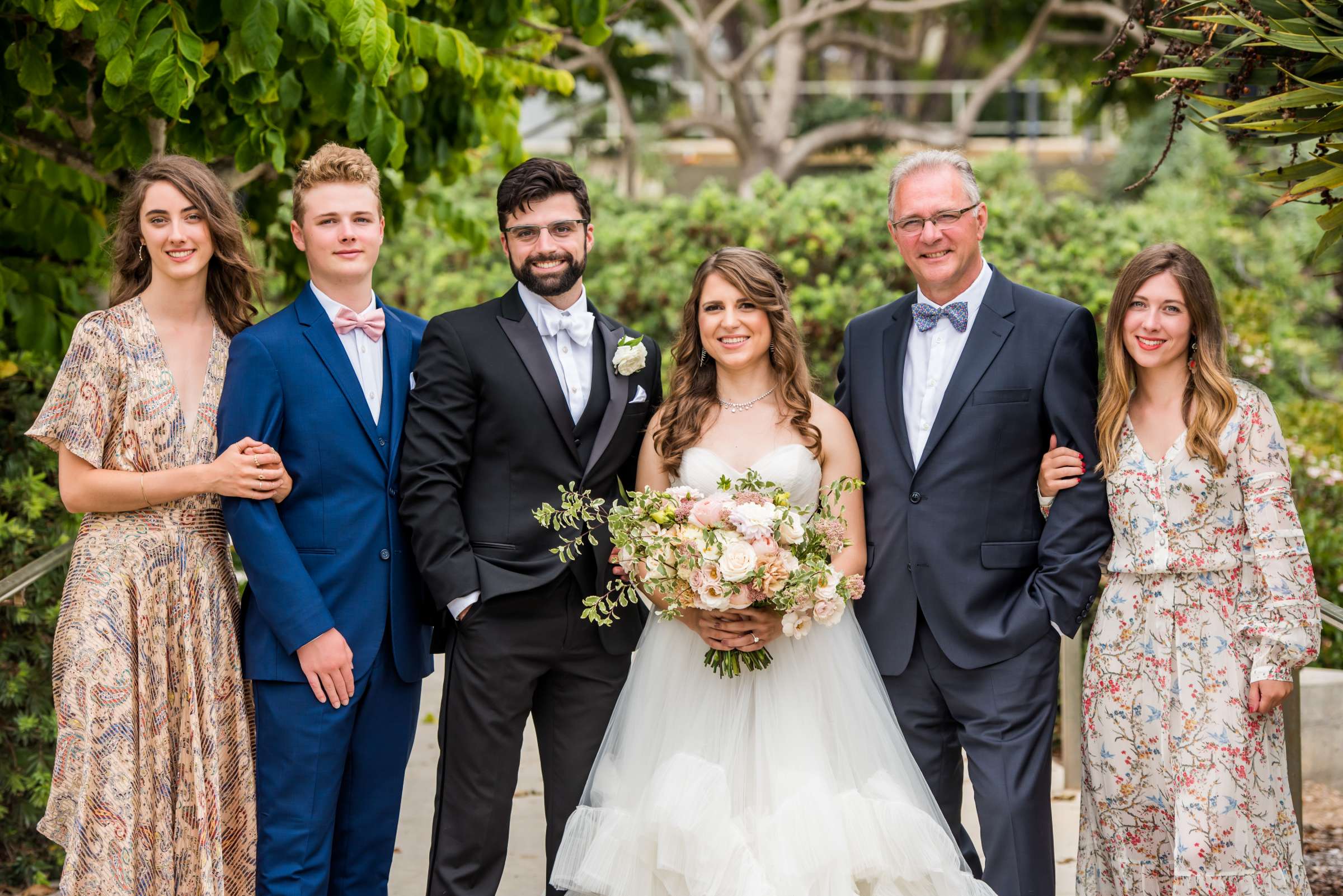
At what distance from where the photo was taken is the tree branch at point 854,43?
50.9ft

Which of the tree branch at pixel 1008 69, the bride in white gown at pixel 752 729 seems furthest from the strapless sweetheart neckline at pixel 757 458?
the tree branch at pixel 1008 69

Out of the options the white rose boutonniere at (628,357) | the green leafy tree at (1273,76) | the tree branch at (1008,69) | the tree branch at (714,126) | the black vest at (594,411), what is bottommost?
the black vest at (594,411)

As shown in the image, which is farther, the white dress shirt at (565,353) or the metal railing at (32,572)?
the metal railing at (32,572)

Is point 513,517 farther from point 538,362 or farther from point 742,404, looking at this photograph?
point 742,404

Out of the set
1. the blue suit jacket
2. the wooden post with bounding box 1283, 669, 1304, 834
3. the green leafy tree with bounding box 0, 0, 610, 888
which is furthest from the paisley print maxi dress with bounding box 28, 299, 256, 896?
the wooden post with bounding box 1283, 669, 1304, 834

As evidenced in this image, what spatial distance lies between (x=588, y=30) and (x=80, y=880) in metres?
3.55

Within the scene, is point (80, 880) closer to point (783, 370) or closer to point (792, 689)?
point (792, 689)

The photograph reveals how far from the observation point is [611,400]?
155 inches

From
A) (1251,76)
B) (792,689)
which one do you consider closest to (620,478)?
(792,689)

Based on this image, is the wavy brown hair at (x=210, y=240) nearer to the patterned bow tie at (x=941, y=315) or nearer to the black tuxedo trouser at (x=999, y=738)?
the patterned bow tie at (x=941, y=315)

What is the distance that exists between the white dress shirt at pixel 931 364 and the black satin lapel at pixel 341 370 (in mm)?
1666

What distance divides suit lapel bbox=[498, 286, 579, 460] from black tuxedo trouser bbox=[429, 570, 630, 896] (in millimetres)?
459

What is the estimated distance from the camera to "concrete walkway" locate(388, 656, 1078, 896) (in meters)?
4.89

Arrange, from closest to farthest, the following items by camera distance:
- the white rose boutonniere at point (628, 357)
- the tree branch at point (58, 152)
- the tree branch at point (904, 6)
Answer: the white rose boutonniere at point (628, 357), the tree branch at point (58, 152), the tree branch at point (904, 6)
